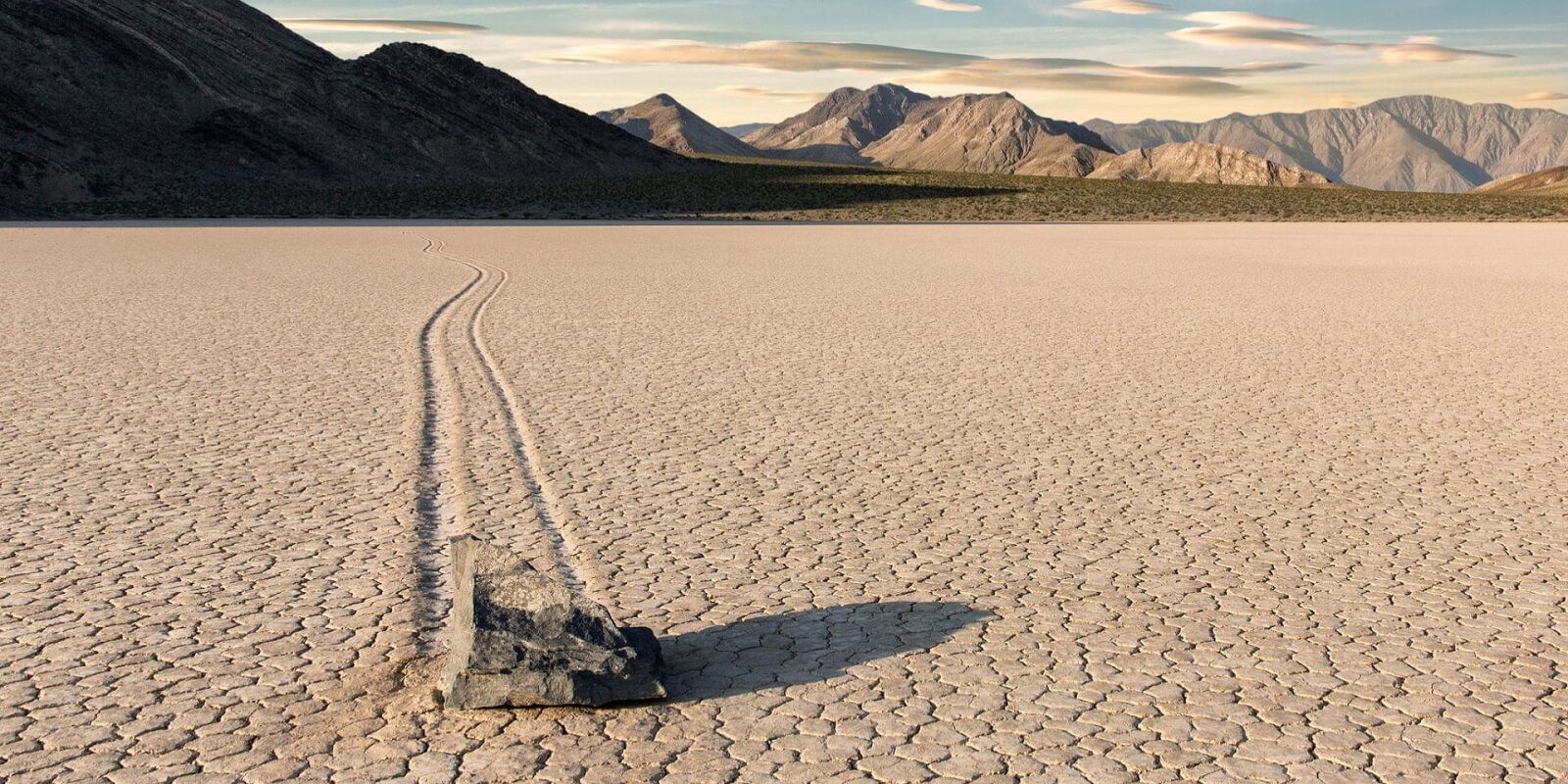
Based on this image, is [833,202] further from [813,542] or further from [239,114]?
[813,542]

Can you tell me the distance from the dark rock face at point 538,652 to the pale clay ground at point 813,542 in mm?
102

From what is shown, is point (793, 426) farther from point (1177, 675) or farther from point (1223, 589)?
point (1177, 675)

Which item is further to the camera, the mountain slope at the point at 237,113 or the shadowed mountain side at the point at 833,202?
the mountain slope at the point at 237,113

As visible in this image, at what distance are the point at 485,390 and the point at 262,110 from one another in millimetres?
93163

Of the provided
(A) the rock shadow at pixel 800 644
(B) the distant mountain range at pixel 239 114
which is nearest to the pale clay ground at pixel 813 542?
(A) the rock shadow at pixel 800 644

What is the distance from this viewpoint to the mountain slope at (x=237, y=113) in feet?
262

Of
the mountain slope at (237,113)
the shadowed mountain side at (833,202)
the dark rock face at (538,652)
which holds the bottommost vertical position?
the shadowed mountain side at (833,202)

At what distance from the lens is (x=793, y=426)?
9.02m

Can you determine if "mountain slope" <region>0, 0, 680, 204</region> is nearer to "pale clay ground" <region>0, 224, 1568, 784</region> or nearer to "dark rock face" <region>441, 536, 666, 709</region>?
→ "pale clay ground" <region>0, 224, 1568, 784</region>

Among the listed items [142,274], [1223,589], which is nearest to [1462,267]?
[142,274]

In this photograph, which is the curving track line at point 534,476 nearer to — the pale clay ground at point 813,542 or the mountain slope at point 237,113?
the pale clay ground at point 813,542

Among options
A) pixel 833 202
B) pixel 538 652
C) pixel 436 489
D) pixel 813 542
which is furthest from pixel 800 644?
pixel 833 202

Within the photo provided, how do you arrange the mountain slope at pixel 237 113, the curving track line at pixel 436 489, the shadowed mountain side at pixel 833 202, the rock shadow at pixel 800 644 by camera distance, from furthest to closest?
the mountain slope at pixel 237 113 < the shadowed mountain side at pixel 833 202 < the curving track line at pixel 436 489 < the rock shadow at pixel 800 644

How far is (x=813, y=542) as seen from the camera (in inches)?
248
